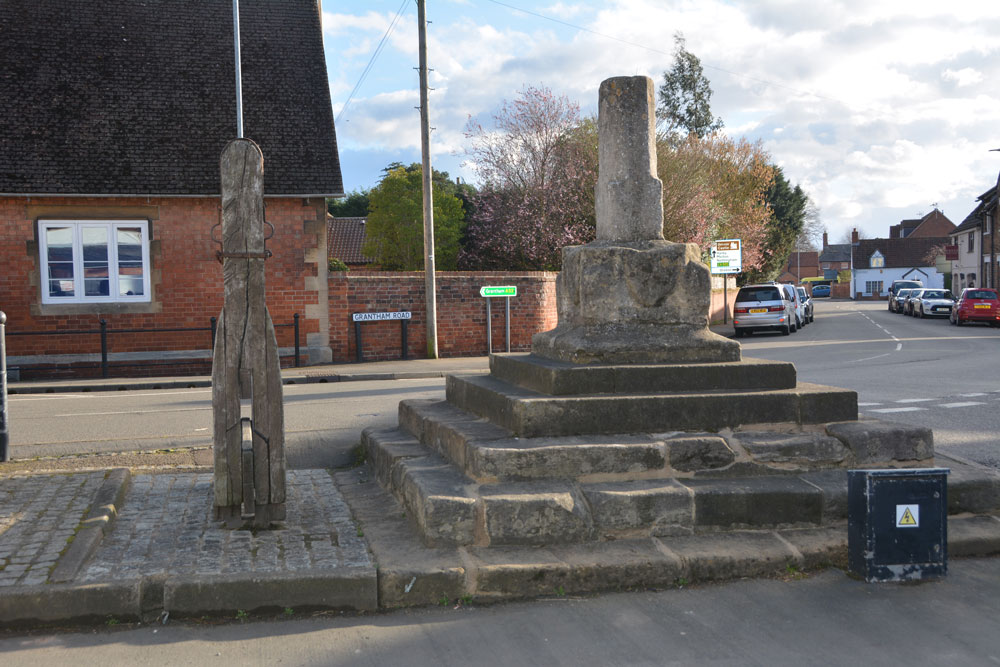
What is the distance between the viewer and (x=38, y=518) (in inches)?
215

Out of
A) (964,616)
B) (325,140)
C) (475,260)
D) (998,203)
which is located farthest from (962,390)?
(998,203)

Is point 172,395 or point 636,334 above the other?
point 636,334

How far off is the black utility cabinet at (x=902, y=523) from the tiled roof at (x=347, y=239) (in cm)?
5269

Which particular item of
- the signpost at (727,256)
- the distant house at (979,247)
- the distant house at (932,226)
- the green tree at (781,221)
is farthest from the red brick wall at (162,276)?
the distant house at (932,226)

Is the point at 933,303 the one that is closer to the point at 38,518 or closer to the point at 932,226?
the point at 38,518

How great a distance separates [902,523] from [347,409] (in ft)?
26.9

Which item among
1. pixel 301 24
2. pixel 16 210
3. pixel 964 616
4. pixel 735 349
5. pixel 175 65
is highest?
pixel 301 24

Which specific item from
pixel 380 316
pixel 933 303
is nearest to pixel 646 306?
pixel 380 316

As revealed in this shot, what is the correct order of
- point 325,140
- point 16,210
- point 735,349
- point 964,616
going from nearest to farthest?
point 964,616 → point 735,349 → point 16,210 → point 325,140

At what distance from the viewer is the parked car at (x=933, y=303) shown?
4331 cm

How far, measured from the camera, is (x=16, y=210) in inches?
697

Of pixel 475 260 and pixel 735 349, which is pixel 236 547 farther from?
pixel 475 260

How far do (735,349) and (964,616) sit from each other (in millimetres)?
2658

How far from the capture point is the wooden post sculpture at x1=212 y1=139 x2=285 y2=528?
Answer: 521 centimetres
